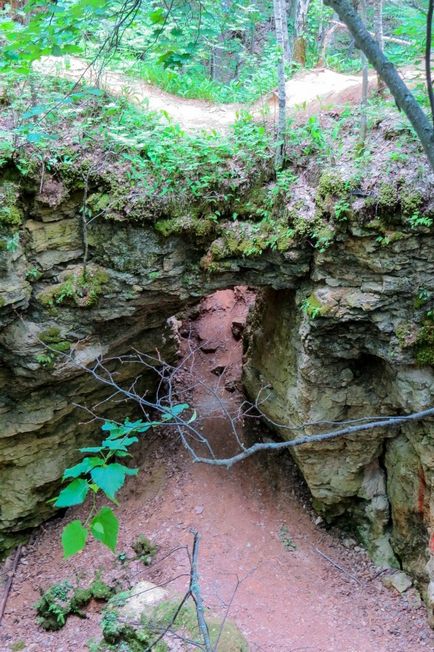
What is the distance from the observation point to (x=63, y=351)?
643cm

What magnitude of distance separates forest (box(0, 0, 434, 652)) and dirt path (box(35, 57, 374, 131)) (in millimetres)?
73

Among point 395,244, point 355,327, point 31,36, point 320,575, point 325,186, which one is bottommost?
point 320,575

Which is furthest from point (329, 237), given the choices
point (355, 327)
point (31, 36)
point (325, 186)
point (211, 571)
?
point (211, 571)

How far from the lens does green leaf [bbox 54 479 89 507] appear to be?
1887 millimetres

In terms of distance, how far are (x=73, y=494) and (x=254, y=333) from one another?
6323mm

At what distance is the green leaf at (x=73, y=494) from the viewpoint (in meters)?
1.89

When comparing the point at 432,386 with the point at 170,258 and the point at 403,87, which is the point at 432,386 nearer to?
the point at 170,258

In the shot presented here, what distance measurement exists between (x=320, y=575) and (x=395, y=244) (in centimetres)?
457

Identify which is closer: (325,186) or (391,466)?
(325,186)

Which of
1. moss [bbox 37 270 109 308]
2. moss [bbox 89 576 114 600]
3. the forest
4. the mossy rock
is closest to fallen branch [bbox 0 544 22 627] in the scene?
the forest

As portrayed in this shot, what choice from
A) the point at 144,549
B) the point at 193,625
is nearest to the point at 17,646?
the point at 144,549

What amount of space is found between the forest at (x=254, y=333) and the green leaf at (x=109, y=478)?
2810mm

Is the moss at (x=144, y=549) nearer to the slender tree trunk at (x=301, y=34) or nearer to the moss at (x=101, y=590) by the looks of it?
the moss at (x=101, y=590)

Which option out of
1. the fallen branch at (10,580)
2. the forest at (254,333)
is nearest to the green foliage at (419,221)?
the forest at (254,333)
